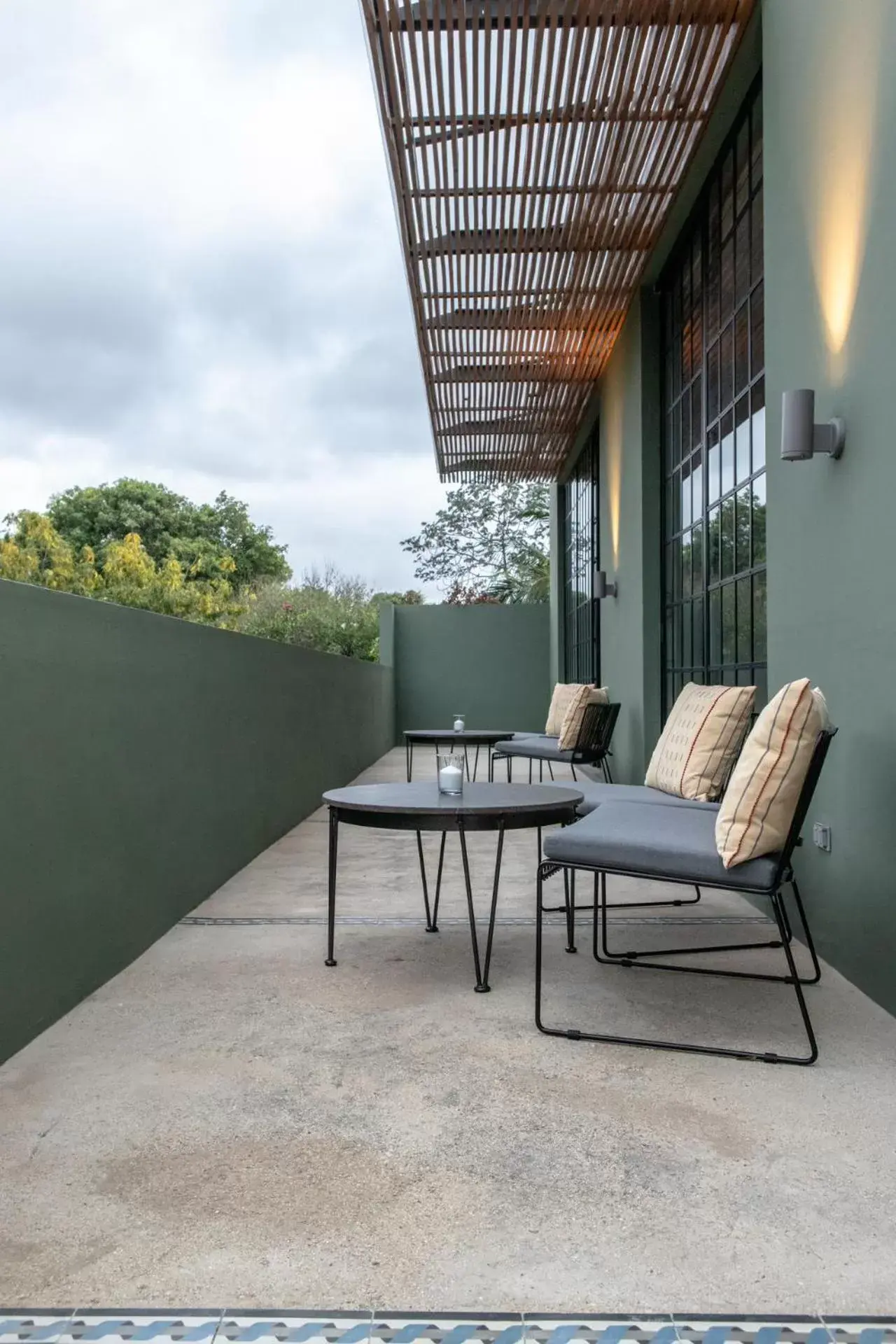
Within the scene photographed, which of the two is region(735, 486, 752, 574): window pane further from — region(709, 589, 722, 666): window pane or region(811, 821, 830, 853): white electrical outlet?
region(811, 821, 830, 853): white electrical outlet

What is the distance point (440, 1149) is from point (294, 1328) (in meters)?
0.51

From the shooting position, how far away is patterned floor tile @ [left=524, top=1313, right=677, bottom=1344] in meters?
1.18

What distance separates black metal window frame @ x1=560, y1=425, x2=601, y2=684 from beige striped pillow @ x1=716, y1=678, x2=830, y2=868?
215 inches

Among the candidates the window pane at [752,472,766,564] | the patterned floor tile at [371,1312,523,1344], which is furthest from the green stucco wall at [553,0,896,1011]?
the patterned floor tile at [371,1312,523,1344]

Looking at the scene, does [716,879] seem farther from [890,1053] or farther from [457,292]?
[457,292]

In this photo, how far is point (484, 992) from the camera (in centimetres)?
254

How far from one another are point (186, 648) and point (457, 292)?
11.0 feet

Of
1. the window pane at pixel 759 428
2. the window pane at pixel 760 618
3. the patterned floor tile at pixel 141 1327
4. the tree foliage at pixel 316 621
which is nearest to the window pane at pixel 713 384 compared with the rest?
the window pane at pixel 759 428

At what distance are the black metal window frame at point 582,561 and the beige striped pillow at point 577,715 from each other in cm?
145

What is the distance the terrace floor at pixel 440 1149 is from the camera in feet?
4.30

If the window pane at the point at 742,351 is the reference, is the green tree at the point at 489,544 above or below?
above

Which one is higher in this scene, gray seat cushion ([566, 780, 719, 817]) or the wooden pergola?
the wooden pergola

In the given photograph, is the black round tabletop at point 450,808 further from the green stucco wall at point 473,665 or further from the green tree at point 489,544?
the green tree at point 489,544

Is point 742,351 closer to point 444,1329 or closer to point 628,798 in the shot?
point 628,798
